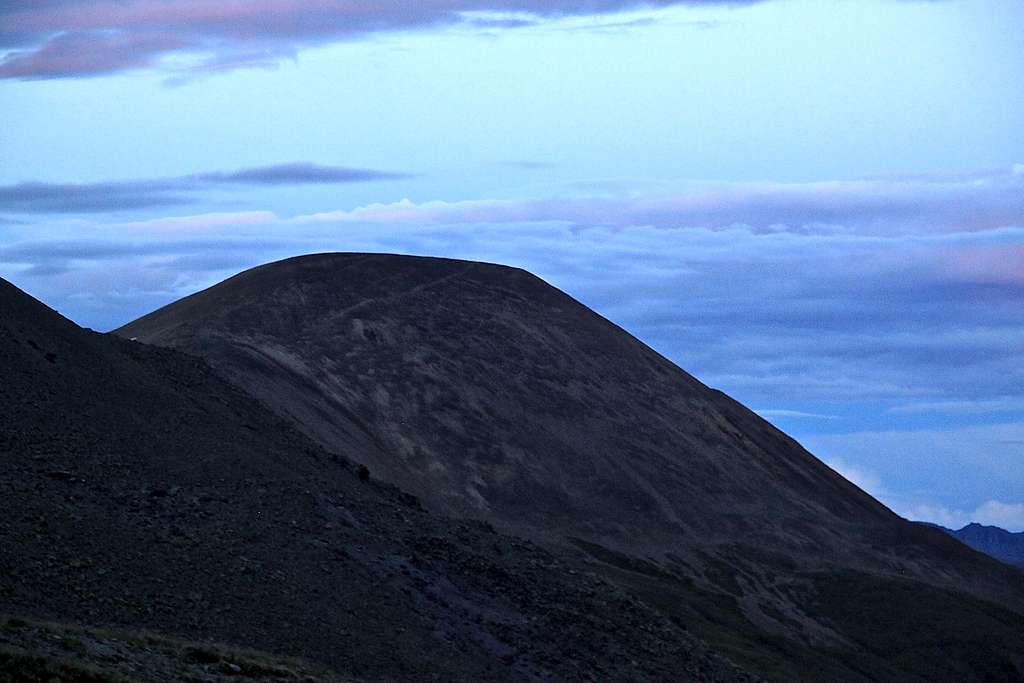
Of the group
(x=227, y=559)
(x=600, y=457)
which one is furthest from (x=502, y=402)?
(x=227, y=559)

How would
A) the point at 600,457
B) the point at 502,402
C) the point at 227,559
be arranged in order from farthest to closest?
the point at 502,402
the point at 600,457
the point at 227,559

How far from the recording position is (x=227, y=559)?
33875 millimetres

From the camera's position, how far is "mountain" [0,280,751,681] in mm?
28672

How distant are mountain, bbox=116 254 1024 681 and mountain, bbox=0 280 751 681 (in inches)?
780

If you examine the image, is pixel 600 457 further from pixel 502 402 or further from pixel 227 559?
pixel 227 559

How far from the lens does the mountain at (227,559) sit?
94.1ft

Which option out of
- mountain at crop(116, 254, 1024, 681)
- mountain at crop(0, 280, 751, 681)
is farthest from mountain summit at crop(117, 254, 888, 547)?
mountain at crop(0, 280, 751, 681)

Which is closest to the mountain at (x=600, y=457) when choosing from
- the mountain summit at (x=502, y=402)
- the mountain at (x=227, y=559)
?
the mountain summit at (x=502, y=402)

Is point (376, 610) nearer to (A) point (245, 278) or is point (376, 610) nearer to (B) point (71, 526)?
(B) point (71, 526)

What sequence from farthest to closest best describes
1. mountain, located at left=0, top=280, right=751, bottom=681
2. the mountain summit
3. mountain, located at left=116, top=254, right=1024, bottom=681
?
the mountain summit
mountain, located at left=116, top=254, right=1024, bottom=681
mountain, located at left=0, top=280, right=751, bottom=681

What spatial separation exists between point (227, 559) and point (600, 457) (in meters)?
61.0

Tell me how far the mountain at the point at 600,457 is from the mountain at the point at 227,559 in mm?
19818

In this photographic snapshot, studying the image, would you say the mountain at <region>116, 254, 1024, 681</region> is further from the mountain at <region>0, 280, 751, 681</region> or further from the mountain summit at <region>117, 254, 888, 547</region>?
the mountain at <region>0, 280, 751, 681</region>

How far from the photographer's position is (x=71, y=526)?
103 ft
